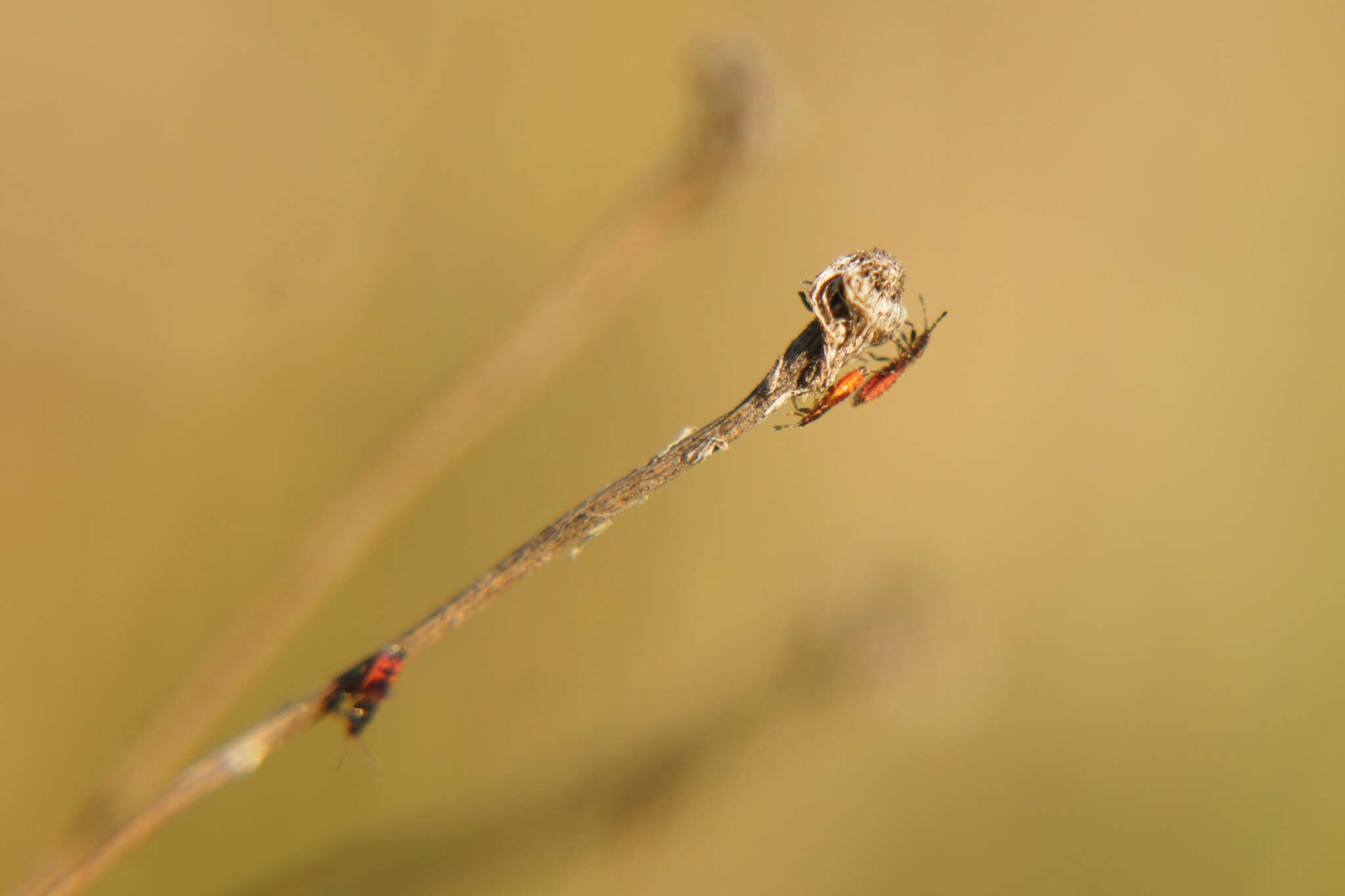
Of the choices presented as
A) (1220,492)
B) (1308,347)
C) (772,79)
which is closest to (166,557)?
(772,79)

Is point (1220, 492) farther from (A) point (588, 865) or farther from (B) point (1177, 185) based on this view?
(A) point (588, 865)

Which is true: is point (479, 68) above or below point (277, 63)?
below

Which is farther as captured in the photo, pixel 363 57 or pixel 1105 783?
pixel 1105 783

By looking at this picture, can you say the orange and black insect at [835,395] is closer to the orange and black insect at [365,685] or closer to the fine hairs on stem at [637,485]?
the fine hairs on stem at [637,485]

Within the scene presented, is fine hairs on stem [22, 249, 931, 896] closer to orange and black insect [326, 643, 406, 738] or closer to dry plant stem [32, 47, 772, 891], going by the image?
orange and black insect [326, 643, 406, 738]

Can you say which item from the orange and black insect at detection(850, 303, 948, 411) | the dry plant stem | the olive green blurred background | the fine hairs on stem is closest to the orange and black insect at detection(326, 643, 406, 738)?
the fine hairs on stem

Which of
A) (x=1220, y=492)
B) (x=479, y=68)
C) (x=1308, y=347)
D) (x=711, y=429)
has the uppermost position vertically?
(x=479, y=68)

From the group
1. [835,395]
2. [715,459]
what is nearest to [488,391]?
[835,395]
